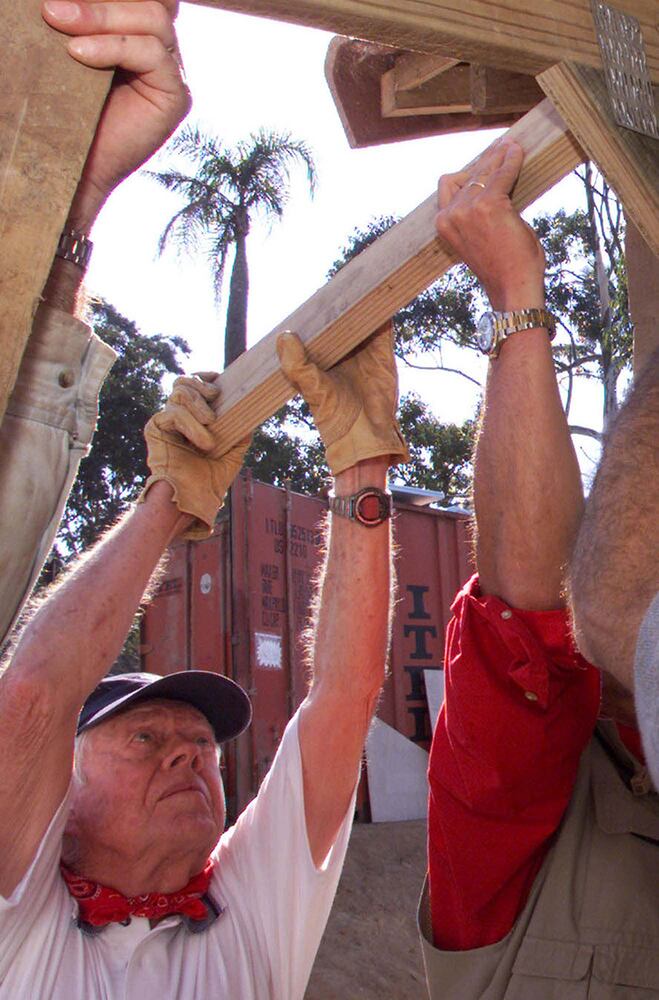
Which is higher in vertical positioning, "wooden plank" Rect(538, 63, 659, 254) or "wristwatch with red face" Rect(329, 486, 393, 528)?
"wooden plank" Rect(538, 63, 659, 254)

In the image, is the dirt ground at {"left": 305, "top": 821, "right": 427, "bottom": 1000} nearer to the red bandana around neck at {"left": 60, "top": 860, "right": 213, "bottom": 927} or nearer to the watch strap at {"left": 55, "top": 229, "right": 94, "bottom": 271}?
the red bandana around neck at {"left": 60, "top": 860, "right": 213, "bottom": 927}

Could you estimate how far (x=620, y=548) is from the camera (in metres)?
1.11

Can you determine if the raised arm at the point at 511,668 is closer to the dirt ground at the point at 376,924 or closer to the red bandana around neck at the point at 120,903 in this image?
the red bandana around neck at the point at 120,903

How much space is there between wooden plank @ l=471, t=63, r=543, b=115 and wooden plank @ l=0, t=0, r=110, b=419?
850 millimetres

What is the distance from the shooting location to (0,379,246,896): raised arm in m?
1.85

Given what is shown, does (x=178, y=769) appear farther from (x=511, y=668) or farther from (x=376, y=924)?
(x=376, y=924)

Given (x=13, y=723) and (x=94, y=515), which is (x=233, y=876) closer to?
(x=13, y=723)

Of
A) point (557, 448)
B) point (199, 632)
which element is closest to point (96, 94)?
point (557, 448)

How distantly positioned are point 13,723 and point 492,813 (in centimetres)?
86

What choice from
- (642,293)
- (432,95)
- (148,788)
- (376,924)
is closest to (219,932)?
(148,788)

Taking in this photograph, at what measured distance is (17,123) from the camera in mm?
797

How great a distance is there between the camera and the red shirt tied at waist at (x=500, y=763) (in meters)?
1.60

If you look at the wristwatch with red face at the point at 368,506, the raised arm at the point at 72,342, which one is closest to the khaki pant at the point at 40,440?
the raised arm at the point at 72,342

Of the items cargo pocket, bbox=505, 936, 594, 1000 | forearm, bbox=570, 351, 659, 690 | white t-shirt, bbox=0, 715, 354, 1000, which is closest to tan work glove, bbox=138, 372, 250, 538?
white t-shirt, bbox=0, 715, 354, 1000
